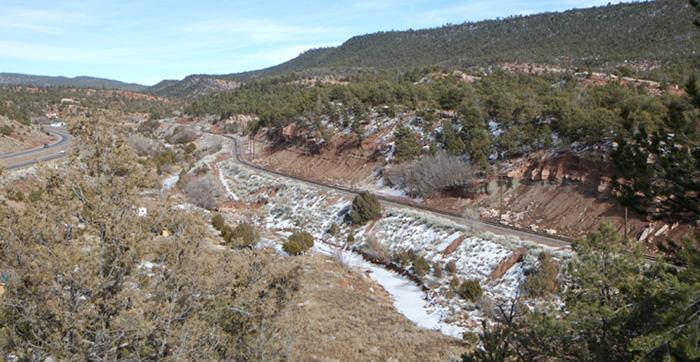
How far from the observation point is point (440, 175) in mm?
39312

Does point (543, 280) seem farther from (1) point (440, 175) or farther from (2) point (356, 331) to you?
(1) point (440, 175)

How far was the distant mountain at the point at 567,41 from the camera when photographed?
79.1 meters

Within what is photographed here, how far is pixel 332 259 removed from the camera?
31953 mm

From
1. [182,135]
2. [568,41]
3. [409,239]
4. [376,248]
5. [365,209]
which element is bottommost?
[376,248]

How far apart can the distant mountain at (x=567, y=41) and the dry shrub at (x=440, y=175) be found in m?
32.1

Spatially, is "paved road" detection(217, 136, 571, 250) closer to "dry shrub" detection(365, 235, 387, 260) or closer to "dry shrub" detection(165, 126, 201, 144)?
"dry shrub" detection(365, 235, 387, 260)

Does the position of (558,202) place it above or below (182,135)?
above

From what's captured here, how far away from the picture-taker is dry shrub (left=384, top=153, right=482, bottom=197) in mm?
38906

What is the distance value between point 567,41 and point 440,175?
81584 mm

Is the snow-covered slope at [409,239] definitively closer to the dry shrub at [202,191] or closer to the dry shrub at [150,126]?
the dry shrub at [202,191]

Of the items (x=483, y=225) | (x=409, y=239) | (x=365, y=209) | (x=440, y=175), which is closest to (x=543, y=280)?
(x=483, y=225)

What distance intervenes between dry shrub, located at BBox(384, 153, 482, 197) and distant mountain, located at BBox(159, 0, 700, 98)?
105 ft

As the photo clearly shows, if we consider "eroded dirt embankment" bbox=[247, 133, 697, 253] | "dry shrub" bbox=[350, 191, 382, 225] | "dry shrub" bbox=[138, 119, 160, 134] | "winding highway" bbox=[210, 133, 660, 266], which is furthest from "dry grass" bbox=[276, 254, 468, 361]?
"dry shrub" bbox=[138, 119, 160, 134]

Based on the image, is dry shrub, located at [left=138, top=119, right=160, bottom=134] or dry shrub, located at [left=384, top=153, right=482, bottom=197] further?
dry shrub, located at [left=138, top=119, right=160, bottom=134]
